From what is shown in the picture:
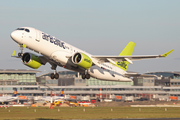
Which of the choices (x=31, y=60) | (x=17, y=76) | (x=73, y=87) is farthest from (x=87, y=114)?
(x=17, y=76)

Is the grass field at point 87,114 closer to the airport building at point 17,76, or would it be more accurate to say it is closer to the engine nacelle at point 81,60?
the engine nacelle at point 81,60

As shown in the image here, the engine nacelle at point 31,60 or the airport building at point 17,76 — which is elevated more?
the airport building at point 17,76

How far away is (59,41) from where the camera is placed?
4434 centimetres

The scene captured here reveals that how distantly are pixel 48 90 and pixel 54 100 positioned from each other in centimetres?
4020

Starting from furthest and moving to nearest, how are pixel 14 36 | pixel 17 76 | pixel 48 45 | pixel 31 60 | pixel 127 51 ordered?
pixel 17 76 → pixel 127 51 → pixel 31 60 → pixel 48 45 → pixel 14 36

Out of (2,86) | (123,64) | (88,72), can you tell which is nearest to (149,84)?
(2,86)

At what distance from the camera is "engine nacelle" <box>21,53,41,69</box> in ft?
157

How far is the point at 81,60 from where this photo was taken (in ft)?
146

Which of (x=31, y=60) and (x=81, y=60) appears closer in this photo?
(x=81, y=60)

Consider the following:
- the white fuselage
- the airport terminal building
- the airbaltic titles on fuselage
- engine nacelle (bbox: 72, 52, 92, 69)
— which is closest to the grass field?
the white fuselage

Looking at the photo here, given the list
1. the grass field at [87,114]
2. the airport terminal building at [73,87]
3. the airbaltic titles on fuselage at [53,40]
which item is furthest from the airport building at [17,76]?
the airbaltic titles on fuselage at [53,40]

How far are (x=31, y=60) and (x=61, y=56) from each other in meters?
6.76

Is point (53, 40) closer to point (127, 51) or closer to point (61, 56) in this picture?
point (61, 56)

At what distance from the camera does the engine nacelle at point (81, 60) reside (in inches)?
1753
